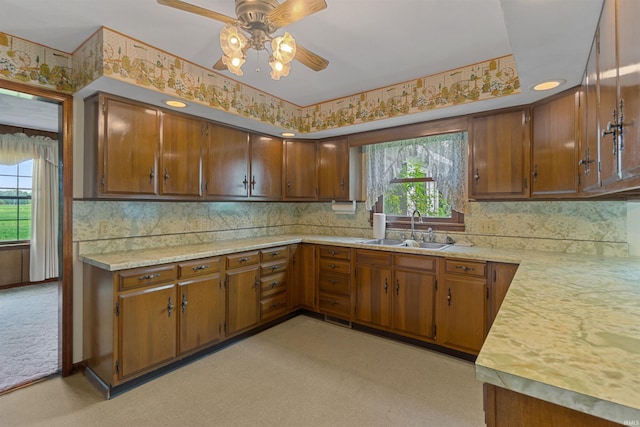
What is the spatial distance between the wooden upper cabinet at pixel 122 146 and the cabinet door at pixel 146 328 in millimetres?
861

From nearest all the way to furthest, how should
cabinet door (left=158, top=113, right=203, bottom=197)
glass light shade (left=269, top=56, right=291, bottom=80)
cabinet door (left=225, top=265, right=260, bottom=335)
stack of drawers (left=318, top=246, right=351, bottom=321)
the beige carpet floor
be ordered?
1. glass light shade (left=269, top=56, right=291, bottom=80)
2. the beige carpet floor
3. cabinet door (left=158, top=113, right=203, bottom=197)
4. cabinet door (left=225, top=265, right=260, bottom=335)
5. stack of drawers (left=318, top=246, right=351, bottom=321)

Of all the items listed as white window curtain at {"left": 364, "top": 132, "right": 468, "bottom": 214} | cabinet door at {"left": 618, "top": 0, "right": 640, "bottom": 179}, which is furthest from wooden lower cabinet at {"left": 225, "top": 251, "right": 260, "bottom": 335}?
cabinet door at {"left": 618, "top": 0, "right": 640, "bottom": 179}

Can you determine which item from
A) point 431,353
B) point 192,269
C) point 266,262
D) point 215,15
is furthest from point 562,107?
point 192,269

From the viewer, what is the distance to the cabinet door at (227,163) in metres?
3.19

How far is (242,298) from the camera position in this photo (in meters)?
3.18

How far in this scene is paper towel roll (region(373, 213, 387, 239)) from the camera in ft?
12.3

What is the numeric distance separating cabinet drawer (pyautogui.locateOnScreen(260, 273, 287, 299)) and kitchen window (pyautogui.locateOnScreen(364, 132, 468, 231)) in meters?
1.46

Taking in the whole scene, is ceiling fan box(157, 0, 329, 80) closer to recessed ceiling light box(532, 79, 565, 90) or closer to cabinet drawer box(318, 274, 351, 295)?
recessed ceiling light box(532, 79, 565, 90)

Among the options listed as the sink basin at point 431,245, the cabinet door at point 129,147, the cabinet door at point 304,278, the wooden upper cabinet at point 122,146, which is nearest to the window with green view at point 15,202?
the wooden upper cabinet at point 122,146

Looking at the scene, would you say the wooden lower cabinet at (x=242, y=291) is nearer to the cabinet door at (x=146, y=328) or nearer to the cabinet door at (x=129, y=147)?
the cabinet door at (x=146, y=328)

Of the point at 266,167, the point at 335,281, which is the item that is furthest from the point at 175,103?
the point at 335,281

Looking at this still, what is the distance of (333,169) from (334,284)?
1455 millimetres

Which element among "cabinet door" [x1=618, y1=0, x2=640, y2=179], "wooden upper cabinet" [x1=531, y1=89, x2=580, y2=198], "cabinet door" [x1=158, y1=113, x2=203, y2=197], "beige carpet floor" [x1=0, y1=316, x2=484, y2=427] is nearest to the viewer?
"cabinet door" [x1=618, y1=0, x2=640, y2=179]

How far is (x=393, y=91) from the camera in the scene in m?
3.15
